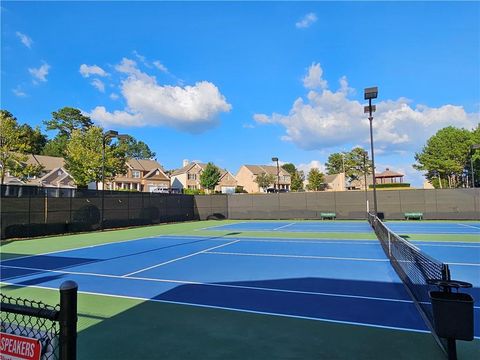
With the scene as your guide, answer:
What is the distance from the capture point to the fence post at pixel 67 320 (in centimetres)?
205

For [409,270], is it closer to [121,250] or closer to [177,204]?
[121,250]

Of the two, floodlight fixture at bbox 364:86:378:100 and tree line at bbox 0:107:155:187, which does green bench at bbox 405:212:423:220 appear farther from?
tree line at bbox 0:107:155:187

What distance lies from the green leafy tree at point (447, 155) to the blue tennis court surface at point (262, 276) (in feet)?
129

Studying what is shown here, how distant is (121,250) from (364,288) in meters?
9.36

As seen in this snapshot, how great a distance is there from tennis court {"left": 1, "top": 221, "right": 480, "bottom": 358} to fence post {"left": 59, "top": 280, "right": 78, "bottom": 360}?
7.12 ft

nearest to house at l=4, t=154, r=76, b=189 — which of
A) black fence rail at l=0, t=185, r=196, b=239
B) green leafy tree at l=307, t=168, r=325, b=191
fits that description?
black fence rail at l=0, t=185, r=196, b=239

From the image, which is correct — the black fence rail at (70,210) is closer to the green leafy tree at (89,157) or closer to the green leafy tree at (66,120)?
the green leafy tree at (89,157)

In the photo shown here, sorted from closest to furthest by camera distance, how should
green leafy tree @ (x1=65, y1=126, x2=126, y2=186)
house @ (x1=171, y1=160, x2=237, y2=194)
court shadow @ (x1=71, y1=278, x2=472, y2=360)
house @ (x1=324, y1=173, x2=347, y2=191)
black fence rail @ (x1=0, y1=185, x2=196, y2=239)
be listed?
court shadow @ (x1=71, y1=278, x2=472, y2=360) < black fence rail @ (x1=0, y1=185, x2=196, y2=239) < green leafy tree @ (x1=65, y1=126, x2=126, y2=186) < house @ (x1=171, y1=160, x2=237, y2=194) < house @ (x1=324, y1=173, x2=347, y2=191)

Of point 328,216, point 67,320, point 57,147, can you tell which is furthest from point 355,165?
point 67,320

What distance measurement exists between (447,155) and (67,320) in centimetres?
5414

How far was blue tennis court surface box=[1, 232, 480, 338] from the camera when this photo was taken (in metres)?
5.75

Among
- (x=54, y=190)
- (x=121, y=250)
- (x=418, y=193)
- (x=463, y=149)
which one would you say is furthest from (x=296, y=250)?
(x=463, y=149)

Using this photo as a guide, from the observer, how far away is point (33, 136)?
3369cm

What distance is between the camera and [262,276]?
26.8 feet
